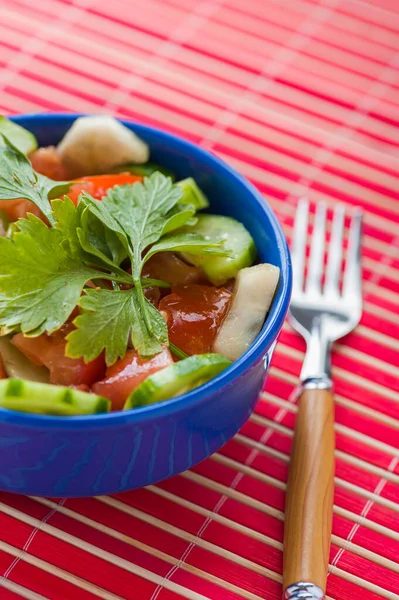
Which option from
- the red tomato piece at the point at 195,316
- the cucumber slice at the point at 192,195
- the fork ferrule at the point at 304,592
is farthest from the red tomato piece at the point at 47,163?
the fork ferrule at the point at 304,592

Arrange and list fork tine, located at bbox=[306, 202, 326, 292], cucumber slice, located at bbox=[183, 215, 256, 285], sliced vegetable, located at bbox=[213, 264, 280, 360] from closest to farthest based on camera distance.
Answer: sliced vegetable, located at bbox=[213, 264, 280, 360] → cucumber slice, located at bbox=[183, 215, 256, 285] → fork tine, located at bbox=[306, 202, 326, 292]

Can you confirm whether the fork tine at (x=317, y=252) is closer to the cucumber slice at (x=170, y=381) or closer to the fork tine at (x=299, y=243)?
the fork tine at (x=299, y=243)

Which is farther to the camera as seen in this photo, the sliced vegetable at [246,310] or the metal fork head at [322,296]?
the metal fork head at [322,296]

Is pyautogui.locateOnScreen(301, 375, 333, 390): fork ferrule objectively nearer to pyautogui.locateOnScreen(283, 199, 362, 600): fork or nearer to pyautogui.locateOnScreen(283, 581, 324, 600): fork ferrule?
pyautogui.locateOnScreen(283, 199, 362, 600): fork

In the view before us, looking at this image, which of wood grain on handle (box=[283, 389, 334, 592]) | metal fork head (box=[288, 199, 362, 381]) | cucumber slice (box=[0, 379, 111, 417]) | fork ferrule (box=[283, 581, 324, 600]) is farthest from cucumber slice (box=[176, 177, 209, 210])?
fork ferrule (box=[283, 581, 324, 600])

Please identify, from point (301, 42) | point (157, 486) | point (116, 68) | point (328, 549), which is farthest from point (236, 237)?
point (301, 42)

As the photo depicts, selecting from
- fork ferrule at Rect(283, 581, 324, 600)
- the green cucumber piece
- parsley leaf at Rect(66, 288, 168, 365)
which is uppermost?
the green cucumber piece

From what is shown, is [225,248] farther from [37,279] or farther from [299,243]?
[299,243]

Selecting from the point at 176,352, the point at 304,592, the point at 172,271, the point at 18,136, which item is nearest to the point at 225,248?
the point at 172,271
